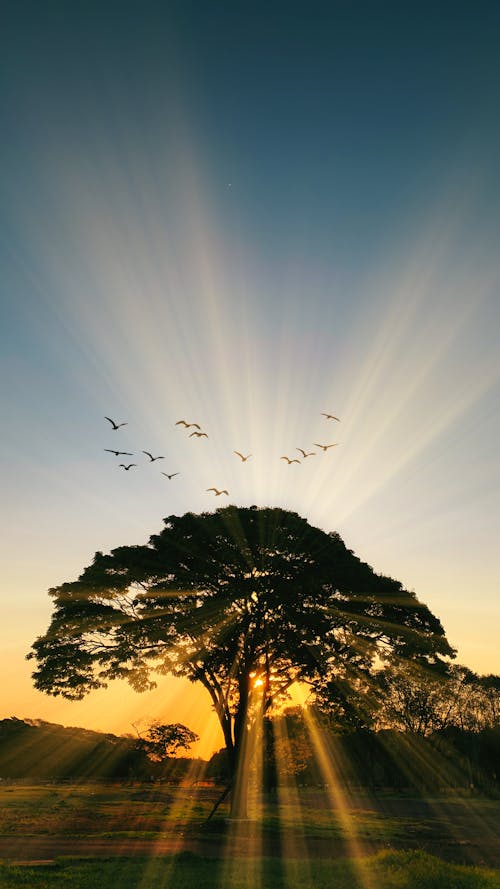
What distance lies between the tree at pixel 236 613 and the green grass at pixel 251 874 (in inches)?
418

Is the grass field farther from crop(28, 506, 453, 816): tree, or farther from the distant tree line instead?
the distant tree line

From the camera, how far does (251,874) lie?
16.3 meters

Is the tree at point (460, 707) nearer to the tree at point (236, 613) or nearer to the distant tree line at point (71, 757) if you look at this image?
the distant tree line at point (71, 757)

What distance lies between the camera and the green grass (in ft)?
46.6

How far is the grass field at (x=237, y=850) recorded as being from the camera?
48.9 feet

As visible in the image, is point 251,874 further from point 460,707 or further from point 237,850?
point 460,707

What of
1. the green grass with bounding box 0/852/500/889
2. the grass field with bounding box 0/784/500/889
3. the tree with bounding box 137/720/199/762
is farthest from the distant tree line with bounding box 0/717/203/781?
the green grass with bounding box 0/852/500/889

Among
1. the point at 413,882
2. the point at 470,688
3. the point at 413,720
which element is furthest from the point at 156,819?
the point at 470,688

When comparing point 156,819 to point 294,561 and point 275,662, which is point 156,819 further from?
point 294,561

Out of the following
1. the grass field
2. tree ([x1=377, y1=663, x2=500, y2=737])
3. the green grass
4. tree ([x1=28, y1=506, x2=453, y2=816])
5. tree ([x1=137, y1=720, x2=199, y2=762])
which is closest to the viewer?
the green grass

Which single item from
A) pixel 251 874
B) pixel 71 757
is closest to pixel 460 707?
pixel 71 757

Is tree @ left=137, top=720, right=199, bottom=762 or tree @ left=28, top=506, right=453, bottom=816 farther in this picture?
tree @ left=137, top=720, right=199, bottom=762

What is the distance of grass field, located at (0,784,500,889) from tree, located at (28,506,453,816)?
208 inches

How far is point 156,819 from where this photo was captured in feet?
105
